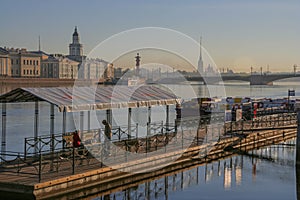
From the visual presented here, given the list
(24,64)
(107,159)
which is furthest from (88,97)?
(24,64)

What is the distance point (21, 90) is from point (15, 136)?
2233 cm

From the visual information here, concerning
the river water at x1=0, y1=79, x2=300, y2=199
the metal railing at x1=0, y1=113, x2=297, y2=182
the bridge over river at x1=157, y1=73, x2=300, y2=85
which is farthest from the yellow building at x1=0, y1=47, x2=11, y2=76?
the river water at x1=0, y1=79, x2=300, y2=199

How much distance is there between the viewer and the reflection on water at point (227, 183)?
865 inches

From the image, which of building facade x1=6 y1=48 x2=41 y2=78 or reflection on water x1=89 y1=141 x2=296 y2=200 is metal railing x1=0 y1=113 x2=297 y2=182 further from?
building facade x1=6 y1=48 x2=41 y2=78

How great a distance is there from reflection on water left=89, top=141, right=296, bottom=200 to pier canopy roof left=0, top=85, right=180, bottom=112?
11.3ft

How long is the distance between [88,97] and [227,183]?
7.19m

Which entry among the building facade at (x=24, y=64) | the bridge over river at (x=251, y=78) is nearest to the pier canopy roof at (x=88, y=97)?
the bridge over river at (x=251, y=78)

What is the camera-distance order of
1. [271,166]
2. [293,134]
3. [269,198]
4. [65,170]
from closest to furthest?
[65,170] → [269,198] → [271,166] → [293,134]

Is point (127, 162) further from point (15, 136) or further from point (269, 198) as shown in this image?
point (15, 136)

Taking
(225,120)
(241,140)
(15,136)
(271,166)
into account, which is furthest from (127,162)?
(15,136)

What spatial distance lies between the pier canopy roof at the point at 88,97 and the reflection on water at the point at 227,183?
344cm

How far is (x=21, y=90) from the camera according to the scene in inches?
824

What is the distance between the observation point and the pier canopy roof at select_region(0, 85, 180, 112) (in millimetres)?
20812

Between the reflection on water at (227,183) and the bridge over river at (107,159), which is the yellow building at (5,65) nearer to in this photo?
the bridge over river at (107,159)
